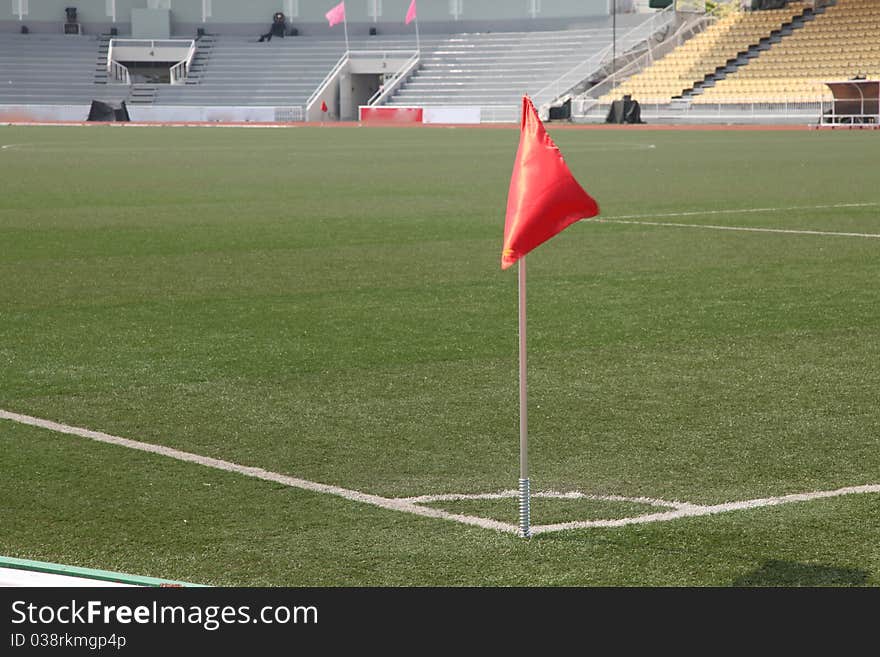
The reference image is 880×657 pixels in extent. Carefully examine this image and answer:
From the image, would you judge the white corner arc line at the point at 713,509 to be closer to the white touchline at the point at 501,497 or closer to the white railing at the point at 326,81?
the white touchline at the point at 501,497

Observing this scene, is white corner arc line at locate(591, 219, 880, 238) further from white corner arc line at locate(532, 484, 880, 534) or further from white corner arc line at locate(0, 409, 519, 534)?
white corner arc line at locate(0, 409, 519, 534)

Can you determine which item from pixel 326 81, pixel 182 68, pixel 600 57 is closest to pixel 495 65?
pixel 600 57

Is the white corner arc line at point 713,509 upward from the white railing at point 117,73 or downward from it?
upward

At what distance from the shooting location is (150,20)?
7294 cm

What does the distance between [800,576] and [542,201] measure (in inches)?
48.6

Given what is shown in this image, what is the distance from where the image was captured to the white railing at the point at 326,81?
214 ft

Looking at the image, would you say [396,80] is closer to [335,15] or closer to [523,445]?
[335,15]

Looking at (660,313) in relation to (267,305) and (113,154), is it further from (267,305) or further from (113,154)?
(113,154)

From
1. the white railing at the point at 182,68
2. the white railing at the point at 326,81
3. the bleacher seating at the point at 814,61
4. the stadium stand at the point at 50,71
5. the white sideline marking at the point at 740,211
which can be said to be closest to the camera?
the white sideline marking at the point at 740,211

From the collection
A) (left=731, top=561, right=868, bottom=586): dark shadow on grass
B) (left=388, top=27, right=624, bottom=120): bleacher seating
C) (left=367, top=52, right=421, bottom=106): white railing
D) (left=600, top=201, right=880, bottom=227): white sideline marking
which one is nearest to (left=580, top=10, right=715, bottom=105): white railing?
(left=388, top=27, right=624, bottom=120): bleacher seating

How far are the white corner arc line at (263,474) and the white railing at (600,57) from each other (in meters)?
53.6

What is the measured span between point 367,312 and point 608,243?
3.97m

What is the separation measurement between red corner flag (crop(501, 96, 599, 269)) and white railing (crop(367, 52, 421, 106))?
201ft

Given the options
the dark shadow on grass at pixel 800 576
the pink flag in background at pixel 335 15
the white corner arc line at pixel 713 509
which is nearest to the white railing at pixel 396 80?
the pink flag in background at pixel 335 15
